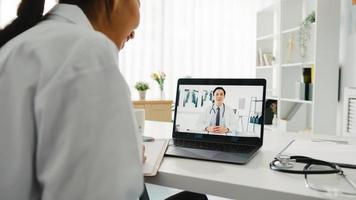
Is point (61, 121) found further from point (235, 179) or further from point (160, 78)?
point (160, 78)

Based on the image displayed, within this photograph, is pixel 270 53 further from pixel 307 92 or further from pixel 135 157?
pixel 135 157

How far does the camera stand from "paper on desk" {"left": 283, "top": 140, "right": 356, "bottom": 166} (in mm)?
812

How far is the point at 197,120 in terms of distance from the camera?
1053 millimetres

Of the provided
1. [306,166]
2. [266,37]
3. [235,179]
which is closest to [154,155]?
[235,179]

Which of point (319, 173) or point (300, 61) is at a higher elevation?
point (300, 61)

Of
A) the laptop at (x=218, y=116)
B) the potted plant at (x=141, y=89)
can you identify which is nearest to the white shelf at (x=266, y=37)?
the potted plant at (x=141, y=89)

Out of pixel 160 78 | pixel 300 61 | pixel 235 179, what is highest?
pixel 300 61

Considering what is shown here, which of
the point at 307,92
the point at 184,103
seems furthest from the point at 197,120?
the point at 307,92

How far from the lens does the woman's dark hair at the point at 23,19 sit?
0.51 metres

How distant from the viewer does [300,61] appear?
2.77 m

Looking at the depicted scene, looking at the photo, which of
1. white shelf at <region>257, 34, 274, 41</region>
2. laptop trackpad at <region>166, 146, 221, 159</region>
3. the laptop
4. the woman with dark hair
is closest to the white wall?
white shelf at <region>257, 34, 274, 41</region>

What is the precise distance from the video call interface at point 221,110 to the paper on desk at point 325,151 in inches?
5.1

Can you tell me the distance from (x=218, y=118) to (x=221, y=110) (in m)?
0.03

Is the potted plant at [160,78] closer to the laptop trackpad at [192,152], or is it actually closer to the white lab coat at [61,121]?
the laptop trackpad at [192,152]
